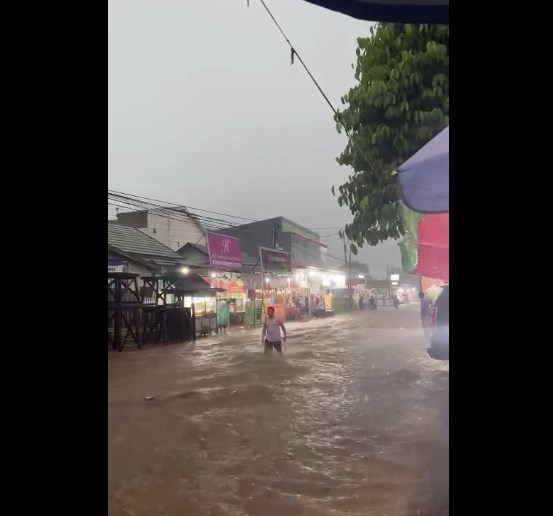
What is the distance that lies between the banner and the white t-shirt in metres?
6.30

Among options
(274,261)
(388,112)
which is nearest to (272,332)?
(388,112)

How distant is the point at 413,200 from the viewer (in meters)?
3.16

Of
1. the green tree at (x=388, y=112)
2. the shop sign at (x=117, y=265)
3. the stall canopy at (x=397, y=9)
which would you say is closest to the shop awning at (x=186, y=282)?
the shop sign at (x=117, y=265)

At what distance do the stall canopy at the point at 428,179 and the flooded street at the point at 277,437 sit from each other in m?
1.88

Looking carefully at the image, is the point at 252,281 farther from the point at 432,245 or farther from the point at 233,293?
the point at 432,245

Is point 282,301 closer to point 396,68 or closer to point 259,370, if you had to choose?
point 259,370

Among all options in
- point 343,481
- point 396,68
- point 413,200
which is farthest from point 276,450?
point 396,68

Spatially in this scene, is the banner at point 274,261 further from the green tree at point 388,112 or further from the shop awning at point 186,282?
the green tree at point 388,112

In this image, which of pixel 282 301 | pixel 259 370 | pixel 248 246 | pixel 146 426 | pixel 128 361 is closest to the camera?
pixel 146 426

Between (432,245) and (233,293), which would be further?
(233,293)

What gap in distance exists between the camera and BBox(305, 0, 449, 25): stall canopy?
154 cm

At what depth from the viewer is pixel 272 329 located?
8.45m

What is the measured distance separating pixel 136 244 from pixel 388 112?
9.72 metres
